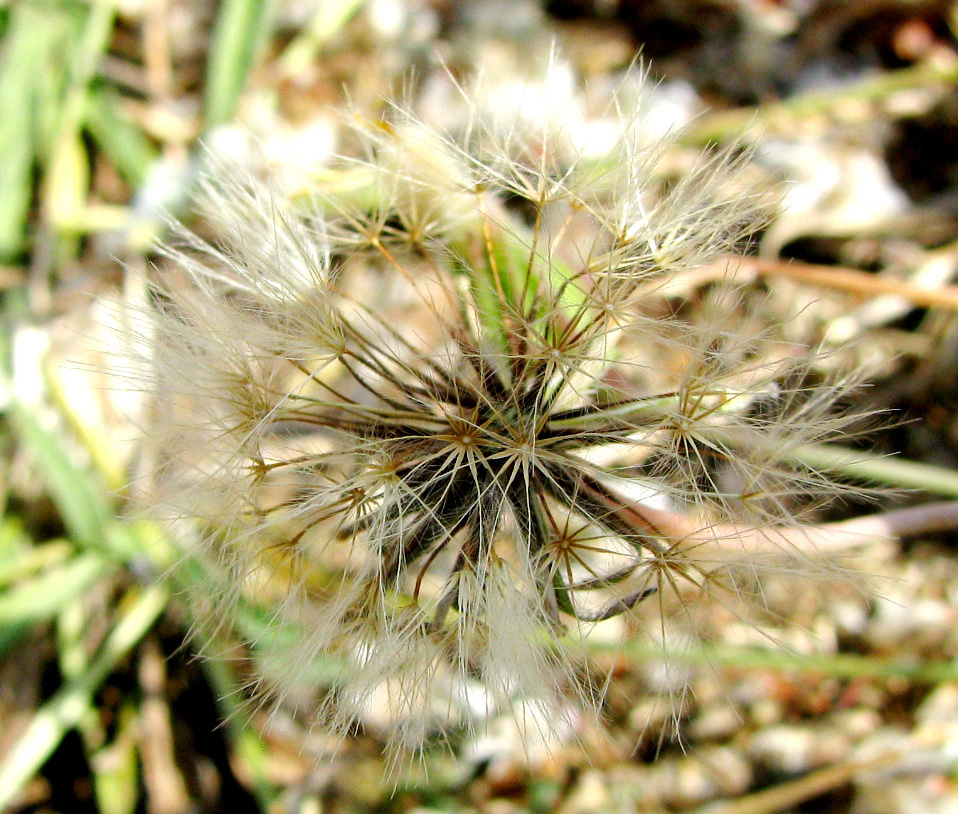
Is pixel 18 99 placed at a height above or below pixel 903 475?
above

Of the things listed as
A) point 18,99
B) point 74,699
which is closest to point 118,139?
point 18,99

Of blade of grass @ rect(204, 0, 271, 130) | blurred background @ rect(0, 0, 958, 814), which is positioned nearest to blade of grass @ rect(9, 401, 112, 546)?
blurred background @ rect(0, 0, 958, 814)

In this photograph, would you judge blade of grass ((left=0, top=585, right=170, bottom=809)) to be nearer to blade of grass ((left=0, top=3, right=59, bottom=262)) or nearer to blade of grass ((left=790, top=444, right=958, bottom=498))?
blade of grass ((left=0, top=3, right=59, bottom=262))

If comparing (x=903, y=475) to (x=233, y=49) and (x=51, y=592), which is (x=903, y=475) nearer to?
(x=51, y=592)

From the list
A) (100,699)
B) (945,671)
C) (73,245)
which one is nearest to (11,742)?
(100,699)

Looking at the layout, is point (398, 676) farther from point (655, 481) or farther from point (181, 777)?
point (181, 777)

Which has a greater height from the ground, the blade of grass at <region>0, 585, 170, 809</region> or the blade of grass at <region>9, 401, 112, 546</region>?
the blade of grass at <region>9, 401, 112, 546</region>
